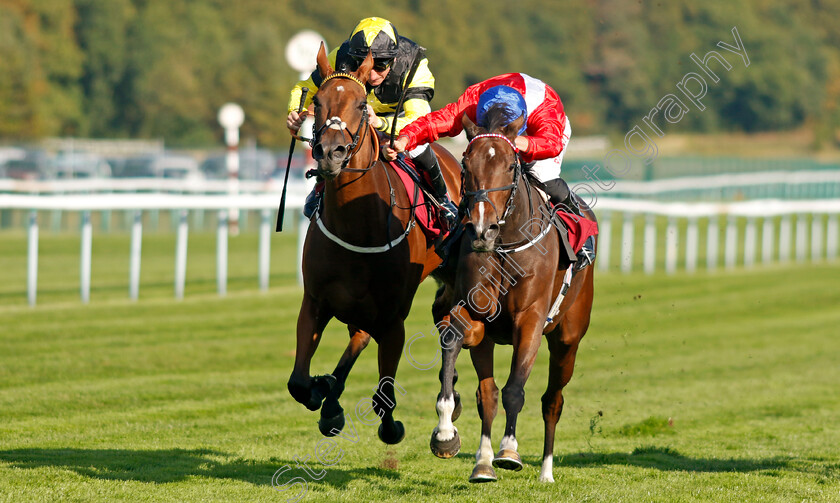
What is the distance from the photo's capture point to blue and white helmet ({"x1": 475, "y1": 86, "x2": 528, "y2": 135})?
5031mm

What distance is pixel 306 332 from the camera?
5.33 metres

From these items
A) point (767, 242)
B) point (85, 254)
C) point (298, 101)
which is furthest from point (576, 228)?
point (767, 242)

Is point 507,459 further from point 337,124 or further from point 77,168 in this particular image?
point 77,168

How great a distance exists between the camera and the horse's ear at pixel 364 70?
5.18 m

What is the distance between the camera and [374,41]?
18.3 ft

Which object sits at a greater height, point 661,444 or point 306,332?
point 306,332

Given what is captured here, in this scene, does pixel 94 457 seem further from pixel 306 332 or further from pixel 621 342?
pixel 621 342

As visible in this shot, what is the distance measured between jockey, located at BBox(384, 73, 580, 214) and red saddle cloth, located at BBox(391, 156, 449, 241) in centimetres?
33

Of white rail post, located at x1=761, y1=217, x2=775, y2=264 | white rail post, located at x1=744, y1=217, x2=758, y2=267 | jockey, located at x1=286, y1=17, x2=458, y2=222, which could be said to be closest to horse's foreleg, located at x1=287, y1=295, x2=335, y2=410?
jockey, located at x1=286, y1=17, x2=458, y2=222

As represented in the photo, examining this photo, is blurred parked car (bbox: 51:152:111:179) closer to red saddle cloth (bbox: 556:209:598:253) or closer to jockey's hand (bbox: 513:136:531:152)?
red saddle cloth (bbox: 556:209:598:253)

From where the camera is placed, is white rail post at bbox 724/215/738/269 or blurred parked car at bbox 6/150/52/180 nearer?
white rail post at bbox 724/215/738/269

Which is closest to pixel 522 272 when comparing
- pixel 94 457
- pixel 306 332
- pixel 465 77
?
pixel 306 332

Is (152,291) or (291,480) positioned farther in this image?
(152,291)

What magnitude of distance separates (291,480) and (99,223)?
19.7m
